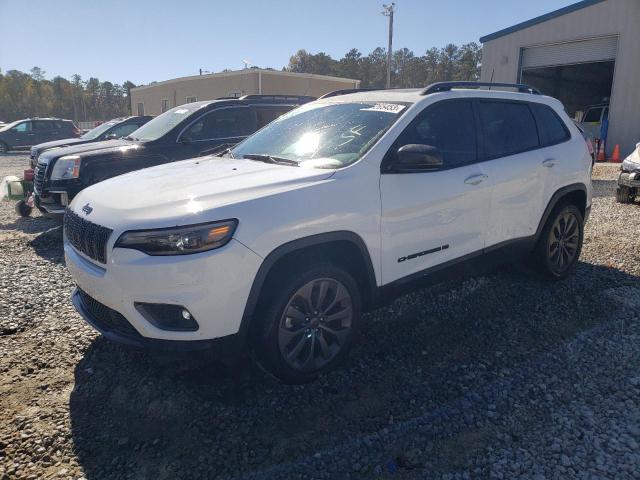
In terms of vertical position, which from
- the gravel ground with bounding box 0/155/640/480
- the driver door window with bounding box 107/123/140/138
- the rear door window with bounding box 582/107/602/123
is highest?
the rear door window with bounding box 582/107/602/123

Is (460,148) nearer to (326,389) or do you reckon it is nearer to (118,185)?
(326,389)

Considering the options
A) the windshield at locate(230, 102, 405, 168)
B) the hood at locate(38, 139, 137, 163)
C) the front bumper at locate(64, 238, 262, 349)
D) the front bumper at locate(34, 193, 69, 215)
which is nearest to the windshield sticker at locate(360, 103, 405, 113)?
the windshield at locate(230, 102, 405, 168)

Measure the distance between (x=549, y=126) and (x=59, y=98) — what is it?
10843 cm

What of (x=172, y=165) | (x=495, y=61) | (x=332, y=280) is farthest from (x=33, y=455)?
(x=495, y=61)

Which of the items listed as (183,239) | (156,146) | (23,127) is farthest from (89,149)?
(23,127)

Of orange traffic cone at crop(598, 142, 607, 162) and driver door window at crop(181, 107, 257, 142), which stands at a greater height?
driver door window at crop(181, 107, 257, 142)

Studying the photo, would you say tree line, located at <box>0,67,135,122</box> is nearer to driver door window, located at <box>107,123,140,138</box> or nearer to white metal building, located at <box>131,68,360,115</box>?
white metal building, located at <box>131,68,360,115</box>

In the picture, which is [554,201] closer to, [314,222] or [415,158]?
[415,158]

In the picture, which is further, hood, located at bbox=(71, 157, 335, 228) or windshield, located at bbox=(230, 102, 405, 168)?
windshield, located at bbox=(230, 102, 405, 168)

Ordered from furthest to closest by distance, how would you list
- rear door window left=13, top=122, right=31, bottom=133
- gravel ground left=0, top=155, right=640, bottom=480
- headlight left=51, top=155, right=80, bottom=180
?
rear door window left=13, top=122, right=31, bottom=133, headlight left=51, top=155, right=80, bottom=180, gravel ground left=0, top=155, right=640, bottom=480

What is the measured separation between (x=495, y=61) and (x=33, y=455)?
21153 millimetres

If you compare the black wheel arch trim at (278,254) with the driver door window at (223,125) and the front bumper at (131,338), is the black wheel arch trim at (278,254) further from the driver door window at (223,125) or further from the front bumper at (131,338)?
→ the driver door window at (223,125)

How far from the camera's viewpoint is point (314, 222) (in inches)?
116

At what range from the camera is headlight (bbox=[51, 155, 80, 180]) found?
6.55 metres
